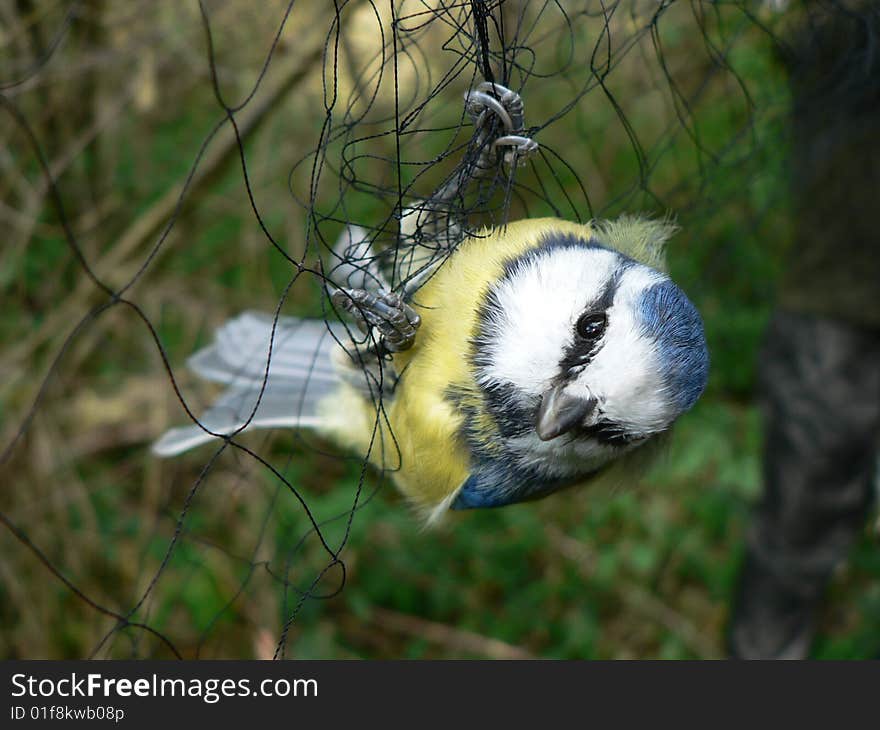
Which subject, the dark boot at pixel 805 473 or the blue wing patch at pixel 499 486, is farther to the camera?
the dark boot at pixel 805 473

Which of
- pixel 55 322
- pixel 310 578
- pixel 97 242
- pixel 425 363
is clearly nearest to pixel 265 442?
pixel 310 578

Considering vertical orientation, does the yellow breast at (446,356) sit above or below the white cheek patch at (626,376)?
above

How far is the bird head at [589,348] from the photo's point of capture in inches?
48.9

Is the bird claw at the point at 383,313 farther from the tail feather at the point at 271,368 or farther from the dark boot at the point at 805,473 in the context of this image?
the dark boot at the point at 805,473

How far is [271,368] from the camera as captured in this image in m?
1.88

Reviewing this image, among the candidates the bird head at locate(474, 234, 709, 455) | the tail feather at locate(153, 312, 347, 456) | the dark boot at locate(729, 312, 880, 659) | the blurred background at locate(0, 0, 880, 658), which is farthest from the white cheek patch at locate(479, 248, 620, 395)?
the dark boot at locate(729, 312, 880, 659)

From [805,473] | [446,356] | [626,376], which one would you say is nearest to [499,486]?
[446,356]

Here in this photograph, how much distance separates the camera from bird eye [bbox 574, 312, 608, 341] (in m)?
1.28

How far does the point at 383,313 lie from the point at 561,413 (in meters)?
0.34

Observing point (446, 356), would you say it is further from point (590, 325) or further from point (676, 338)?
point (676, 338)

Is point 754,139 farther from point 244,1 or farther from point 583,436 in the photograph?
point 244,1

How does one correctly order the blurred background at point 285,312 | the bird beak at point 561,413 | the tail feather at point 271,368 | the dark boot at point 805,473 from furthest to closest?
the dark boot at point 805,473, the blurred background at point 285,312, the tail feather at point 271,368, the bird beak at point 561,413

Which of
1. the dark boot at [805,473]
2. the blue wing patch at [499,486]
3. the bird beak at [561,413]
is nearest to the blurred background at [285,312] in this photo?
the dark boot at [805,473]

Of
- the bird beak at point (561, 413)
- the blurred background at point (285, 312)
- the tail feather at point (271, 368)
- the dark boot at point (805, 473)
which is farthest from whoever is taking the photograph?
the dark boot at point (805, 473)
